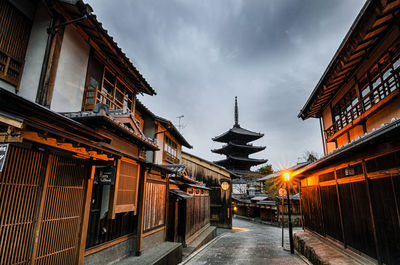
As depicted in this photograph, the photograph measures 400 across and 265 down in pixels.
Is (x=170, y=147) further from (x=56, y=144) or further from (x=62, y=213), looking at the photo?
(x=56, y=144)

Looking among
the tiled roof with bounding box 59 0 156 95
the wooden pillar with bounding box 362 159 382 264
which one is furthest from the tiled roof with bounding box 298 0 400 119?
the tiled roof with bounding box 59 0 156 95

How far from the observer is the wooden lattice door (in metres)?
4.42

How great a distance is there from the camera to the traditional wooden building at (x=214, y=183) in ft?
86.7

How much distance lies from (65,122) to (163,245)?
7.84 m

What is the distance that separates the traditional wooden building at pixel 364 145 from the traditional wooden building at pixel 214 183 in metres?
13.9

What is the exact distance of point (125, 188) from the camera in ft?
25.5

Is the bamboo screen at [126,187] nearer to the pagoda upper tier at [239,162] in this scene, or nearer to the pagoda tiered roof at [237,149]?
the pagoda upper tier at [239,162]

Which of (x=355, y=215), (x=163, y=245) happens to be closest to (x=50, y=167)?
(x=163, y=245)

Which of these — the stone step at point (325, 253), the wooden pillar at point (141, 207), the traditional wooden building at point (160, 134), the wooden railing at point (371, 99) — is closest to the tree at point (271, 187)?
the traditional wooden building at point (160, 134)

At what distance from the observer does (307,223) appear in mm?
14766

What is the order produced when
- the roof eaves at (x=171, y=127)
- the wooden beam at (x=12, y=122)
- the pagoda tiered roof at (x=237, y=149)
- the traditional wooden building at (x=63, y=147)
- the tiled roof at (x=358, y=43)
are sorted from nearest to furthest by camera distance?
1. the wooden beam at (x=12, y=122)
2. the traditional wooden building at (x=63, y=147)
3. the tiled roof at (x=358, y=43)
4. the roof eaves at (x=171, y=127)
5. the pagoda tiered roof at (x=237, y=149)

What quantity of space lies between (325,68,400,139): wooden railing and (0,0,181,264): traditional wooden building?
375 inches

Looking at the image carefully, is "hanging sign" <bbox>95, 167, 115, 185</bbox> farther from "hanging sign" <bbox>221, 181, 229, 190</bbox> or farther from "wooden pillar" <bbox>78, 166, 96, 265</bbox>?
"hanging sign" <bbox>221, 181, 229, 190</bbox>

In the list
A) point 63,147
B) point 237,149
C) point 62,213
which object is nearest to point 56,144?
point 63,147
